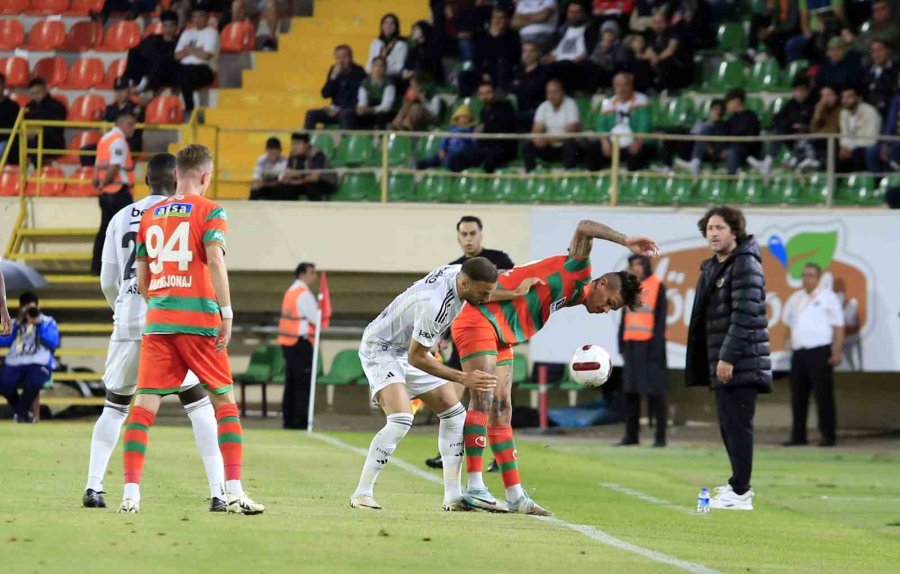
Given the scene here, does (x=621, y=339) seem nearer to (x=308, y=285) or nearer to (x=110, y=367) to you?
(x=308, y=285)

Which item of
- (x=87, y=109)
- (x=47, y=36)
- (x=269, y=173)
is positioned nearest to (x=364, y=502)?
(x=269, y=173)

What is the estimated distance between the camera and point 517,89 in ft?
78.9

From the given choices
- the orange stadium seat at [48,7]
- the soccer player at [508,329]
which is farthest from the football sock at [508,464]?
the orange stadium seat at [48,7]

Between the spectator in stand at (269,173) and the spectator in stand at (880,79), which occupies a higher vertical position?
the spectator in stand at (880,79)

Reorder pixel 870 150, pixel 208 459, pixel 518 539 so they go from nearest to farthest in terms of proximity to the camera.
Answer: pixel 518 539
pixel 208 459
pixel 870 150

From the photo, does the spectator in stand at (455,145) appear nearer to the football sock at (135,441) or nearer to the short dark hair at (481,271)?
the short dark hair at (481,271)

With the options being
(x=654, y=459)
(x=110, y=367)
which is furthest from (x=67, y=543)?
(x=654, y=459)

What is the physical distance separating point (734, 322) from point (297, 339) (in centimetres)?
1097

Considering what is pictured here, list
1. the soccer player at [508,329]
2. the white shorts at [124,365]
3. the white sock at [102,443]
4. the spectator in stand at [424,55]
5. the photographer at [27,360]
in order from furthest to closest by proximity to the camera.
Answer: the spectator in stand at [424,55], the photographer at [27,360], the soccer player at [508,329], the white shorts at [124,365], the white sock at [102,443]

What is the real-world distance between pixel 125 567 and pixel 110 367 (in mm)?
2940

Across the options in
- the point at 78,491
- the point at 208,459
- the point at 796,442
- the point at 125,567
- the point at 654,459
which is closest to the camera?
the point at 125,567

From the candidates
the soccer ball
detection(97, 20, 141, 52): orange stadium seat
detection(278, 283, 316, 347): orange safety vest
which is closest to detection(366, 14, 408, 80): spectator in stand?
detection(278, 283, 316, 347): orange safety vest

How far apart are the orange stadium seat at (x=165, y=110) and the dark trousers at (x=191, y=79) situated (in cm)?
16

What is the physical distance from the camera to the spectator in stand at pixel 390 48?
25.0 m
